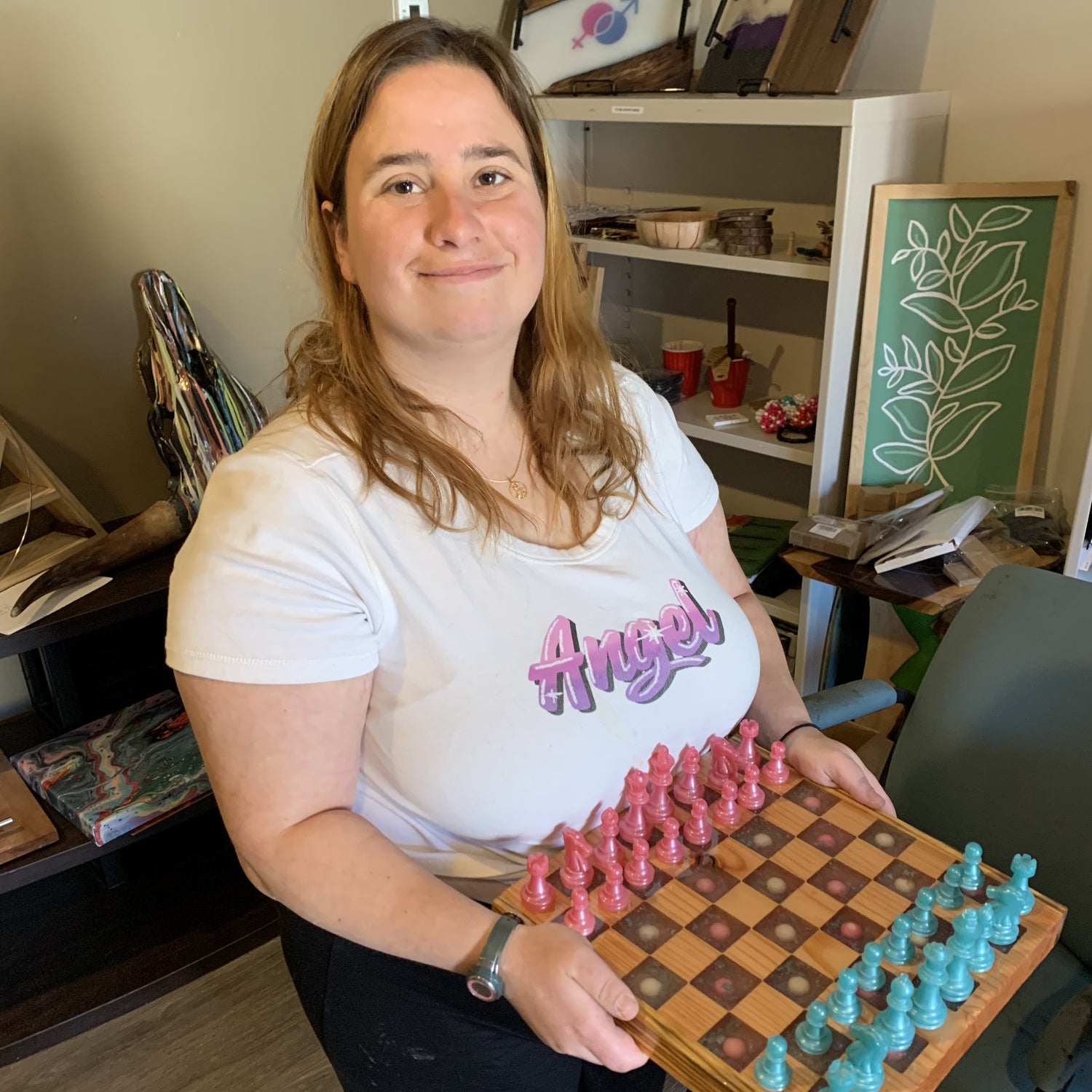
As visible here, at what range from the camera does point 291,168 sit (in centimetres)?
205

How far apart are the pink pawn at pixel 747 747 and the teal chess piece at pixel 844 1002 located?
11.1 inches

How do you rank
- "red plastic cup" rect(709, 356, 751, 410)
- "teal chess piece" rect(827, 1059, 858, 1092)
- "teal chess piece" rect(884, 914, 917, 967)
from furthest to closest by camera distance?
"red plastic cup" rect(709, 356, 751, 410) → "teal chess piece" rect(884, 914, 917, 967) → "teal chess piece" rect(827, 1059, 858, 1092)

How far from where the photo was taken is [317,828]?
909 millimetres

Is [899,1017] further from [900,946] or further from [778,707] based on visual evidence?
[778,707]

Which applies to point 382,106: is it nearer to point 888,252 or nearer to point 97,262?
point 97,262

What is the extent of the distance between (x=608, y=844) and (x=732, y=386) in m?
1.51

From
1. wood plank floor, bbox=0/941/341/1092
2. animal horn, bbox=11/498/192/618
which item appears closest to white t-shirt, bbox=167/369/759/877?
animal horn, bbox=11/498/192/618

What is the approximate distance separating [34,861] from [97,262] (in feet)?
3.31

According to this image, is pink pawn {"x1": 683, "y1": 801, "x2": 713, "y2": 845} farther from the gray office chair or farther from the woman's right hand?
the gray office chair

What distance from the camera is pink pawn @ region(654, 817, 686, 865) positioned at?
37.1 inches

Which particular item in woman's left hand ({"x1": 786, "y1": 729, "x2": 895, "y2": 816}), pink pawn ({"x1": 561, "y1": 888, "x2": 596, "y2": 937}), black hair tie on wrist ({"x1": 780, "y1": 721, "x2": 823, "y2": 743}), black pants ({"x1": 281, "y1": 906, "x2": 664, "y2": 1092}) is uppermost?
pink pawn ({"x1": 561, "y1": 888, "x2": 596, "y2": 937})

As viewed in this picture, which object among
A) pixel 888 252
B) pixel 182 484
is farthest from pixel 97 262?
pixel 888 252

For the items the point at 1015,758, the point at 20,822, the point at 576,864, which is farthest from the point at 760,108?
the point at 20,822

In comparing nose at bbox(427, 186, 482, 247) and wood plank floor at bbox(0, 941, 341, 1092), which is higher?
nose at bbox(427, 186, 482, 247)
